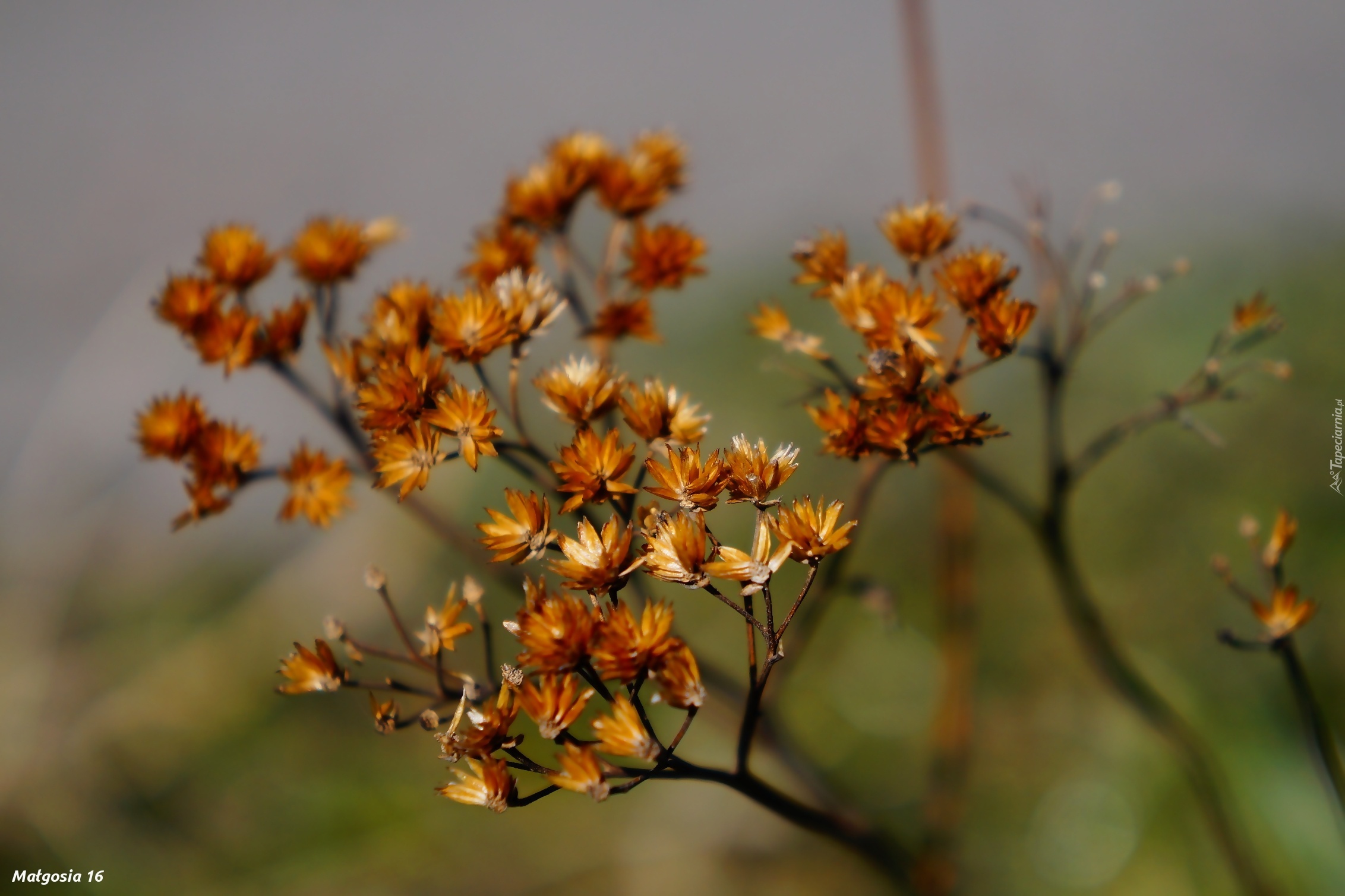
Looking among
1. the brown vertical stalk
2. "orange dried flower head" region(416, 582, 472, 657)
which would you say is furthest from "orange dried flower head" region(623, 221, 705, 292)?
the brown vertical stalk

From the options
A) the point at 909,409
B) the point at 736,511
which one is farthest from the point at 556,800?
the point at 909,409

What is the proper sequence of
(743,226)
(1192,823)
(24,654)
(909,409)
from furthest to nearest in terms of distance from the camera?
(743,226) < (24,654) < (1192,823) < (909,409)

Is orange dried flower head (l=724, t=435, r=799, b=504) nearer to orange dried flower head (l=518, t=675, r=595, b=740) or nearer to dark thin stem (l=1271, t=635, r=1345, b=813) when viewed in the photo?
orange dried flower head (l=518, t=675, r=595, b=740)

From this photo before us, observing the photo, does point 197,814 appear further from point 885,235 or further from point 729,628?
point 885,235

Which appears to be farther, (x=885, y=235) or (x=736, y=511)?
(x=736, y=511)

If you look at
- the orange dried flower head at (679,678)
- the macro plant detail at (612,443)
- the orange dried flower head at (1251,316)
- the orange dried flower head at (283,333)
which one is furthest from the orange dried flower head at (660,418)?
the orange dried flower head at (1251,316)
